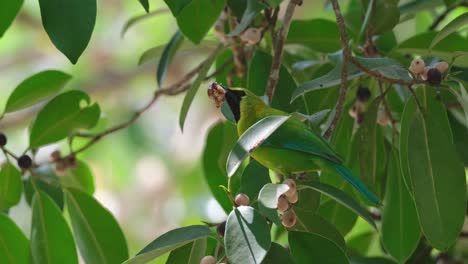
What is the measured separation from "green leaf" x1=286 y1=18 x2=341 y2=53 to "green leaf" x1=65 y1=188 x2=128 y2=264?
56cm

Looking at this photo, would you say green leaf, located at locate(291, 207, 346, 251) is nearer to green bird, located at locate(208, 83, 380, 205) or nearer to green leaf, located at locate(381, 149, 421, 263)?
green bird, located at locate(208, 83, 380, 205)

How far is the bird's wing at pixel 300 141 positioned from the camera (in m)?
1.35

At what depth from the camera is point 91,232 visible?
5.83 feet

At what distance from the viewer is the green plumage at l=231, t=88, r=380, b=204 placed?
1362mm

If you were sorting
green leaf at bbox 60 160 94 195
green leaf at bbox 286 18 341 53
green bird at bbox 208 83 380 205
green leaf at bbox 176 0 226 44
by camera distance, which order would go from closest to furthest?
green bird at bbox 208 83 380 205, green leaf at bbox 176 0 226 44, green leaf at bbox 286 18 341 53, green leaf at bbox 60 160 94 195

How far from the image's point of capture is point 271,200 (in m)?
1.19

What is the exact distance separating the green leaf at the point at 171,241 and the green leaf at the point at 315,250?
14 centimetres

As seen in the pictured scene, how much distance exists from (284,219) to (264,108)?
0.79 feet

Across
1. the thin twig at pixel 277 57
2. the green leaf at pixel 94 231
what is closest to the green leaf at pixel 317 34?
the thin twig at pixel 277 57

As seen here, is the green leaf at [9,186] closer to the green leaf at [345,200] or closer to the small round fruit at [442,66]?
the green leaf at [345,200]

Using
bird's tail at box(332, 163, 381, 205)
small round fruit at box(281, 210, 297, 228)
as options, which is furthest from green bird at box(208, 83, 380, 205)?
small round fruit at box(281, 210, 297, 228)

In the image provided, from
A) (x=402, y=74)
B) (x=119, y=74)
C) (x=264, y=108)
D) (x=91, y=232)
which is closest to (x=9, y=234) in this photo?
(x=91, y=232)

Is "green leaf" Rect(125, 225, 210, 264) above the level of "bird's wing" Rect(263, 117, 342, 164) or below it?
below

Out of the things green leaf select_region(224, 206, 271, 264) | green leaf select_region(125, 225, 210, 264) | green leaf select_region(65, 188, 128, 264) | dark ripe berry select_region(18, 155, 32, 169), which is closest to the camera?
green leaf select_region(224, 206, 271, 264)
